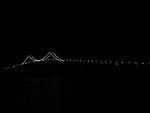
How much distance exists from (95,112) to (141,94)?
13.1 feet

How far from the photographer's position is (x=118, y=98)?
1237 centimetres

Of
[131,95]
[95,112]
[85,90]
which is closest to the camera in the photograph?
[95,112]

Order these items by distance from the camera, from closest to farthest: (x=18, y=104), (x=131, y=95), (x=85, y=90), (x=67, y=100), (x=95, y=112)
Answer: (x=95, y=112), (x=18, y=104), (x=67, y=100), (x=131, y=95), (x=85, y=90)

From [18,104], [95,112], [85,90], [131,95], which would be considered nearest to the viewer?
[95,112]

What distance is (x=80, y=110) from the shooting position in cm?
1018

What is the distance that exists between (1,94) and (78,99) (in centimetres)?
300

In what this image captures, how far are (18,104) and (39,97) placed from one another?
1.71 meters

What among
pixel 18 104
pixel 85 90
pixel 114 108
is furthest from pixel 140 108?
pixel 85 90

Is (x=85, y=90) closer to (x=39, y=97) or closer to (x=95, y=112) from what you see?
(x=39, y=97)

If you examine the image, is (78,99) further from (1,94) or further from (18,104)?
(1,94)

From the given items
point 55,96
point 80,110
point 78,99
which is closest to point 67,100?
point 78,99

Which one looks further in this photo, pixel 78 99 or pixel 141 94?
pixel 141 94

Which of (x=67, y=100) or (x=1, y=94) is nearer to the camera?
(x=67, y=100)

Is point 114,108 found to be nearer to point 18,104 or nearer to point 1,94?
point 18,104
